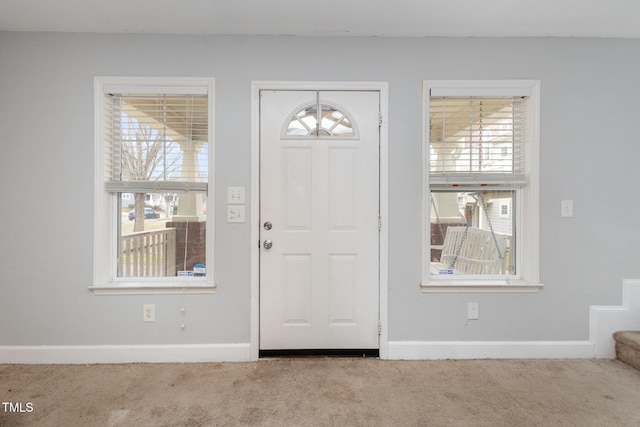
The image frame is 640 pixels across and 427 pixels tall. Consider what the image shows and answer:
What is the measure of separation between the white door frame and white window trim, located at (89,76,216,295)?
300 mm

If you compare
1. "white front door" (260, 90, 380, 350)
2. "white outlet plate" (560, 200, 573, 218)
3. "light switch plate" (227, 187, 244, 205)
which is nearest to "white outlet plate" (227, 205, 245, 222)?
"light switch plate" (227, 187, 244, 205)

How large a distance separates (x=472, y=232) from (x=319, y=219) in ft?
3.94

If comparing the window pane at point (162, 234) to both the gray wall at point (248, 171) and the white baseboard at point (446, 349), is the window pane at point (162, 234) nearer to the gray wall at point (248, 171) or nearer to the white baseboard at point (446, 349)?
the gray wall at point (248, 171)

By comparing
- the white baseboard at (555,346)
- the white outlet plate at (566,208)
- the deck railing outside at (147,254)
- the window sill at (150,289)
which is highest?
the white outlet plate at (566,208)

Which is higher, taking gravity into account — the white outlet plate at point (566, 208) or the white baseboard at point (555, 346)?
the white outlet plate at point (566, 208)

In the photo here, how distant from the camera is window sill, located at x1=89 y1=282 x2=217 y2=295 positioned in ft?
7.20

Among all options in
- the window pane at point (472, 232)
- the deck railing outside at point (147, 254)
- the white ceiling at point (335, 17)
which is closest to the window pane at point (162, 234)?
the deck railing outside at point (147, 254)

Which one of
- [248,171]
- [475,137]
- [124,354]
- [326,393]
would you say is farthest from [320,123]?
[124,354]

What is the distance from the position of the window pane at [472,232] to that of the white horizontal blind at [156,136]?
1855 mm

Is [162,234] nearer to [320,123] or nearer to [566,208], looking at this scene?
[320,123]

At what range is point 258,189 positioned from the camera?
2.25m

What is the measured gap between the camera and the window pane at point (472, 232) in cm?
236

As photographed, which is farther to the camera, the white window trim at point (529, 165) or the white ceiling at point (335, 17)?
the white window trim at point (529, 165)

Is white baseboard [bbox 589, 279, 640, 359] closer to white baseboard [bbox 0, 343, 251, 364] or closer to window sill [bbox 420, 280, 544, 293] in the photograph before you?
window sill [bbox 420, 280, 544, 293]
